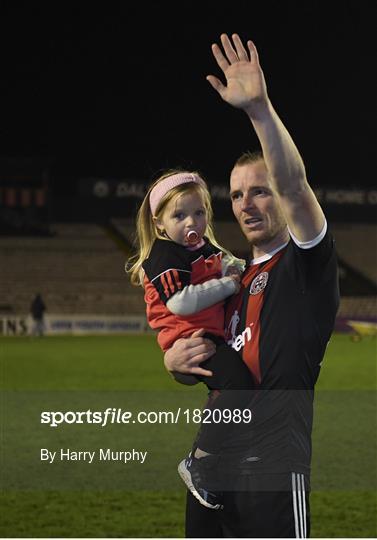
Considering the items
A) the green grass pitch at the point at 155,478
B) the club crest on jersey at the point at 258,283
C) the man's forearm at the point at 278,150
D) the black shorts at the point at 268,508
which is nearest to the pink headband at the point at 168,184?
the man's forearm at the point at 278,150

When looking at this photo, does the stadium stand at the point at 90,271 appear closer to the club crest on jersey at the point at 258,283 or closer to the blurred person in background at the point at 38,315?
the blurred person in background at the point at 38,315

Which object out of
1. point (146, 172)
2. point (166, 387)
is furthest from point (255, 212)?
point (166, 387)

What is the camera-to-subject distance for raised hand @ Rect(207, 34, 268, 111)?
248 centimetres

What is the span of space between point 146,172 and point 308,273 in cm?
74

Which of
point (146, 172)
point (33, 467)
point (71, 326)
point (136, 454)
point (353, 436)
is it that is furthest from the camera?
point (71, 326)

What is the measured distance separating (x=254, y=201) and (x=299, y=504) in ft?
3.62

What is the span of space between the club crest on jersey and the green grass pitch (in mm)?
1970

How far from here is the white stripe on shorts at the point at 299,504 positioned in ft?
9.32

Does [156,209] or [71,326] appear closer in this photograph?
[156,209]

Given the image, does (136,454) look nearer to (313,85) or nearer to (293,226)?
(293,226)

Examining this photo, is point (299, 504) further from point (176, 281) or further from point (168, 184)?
A: point (168, 184)

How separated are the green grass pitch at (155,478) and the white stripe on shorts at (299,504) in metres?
1.81

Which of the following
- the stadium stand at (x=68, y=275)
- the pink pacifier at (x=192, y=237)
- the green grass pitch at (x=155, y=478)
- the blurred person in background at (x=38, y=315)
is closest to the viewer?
the pink pacifier at (x=192, y=237)

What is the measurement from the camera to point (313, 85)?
15.4 ft
